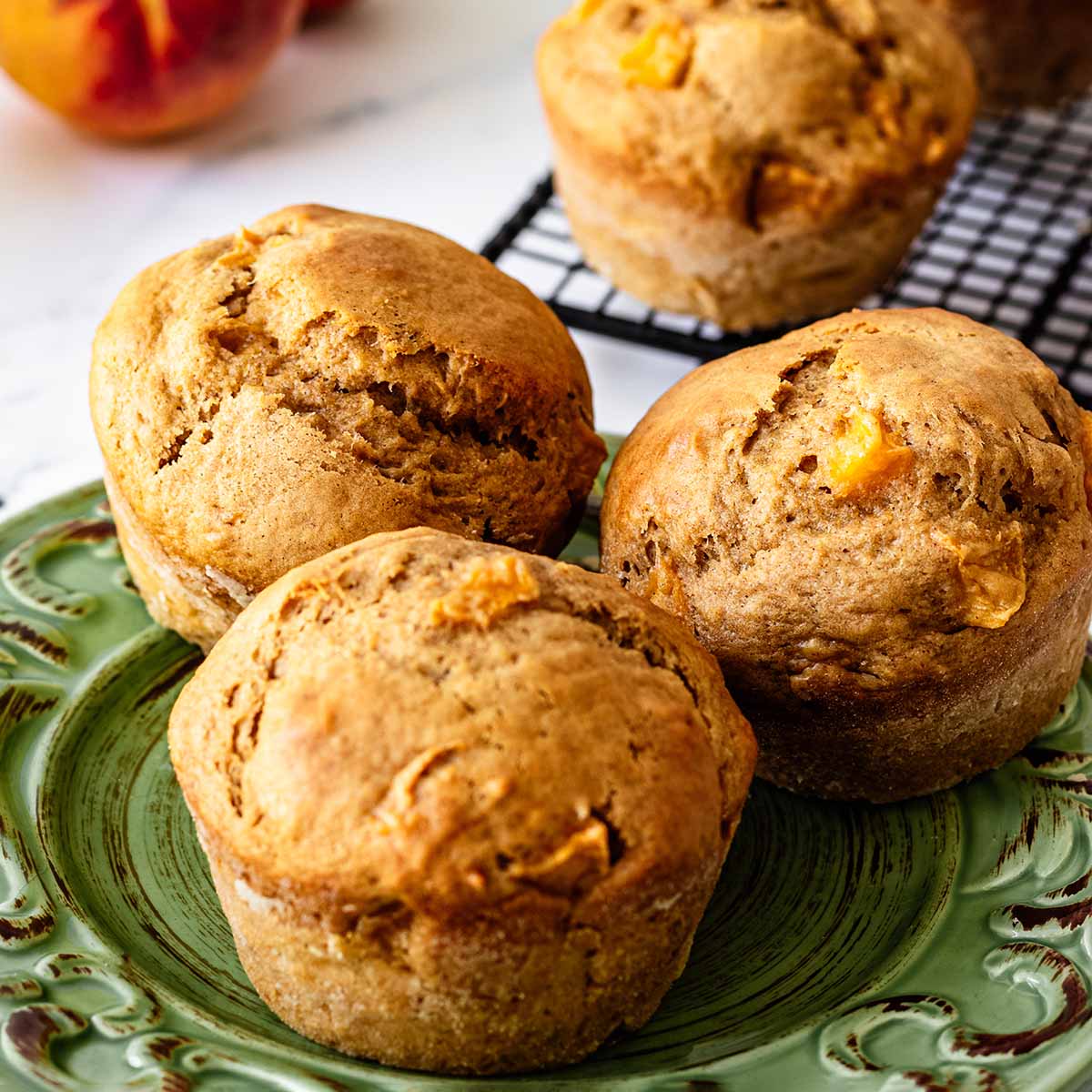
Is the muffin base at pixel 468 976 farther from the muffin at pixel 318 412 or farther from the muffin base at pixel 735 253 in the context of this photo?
the muffin base at pixel 735 253

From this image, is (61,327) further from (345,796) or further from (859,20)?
(345,796)

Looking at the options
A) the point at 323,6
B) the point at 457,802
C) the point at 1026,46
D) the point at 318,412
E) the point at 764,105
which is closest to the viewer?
the point at 457,802

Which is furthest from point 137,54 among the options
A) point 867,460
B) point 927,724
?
point 927,724

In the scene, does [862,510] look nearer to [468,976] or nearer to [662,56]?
[468,976]

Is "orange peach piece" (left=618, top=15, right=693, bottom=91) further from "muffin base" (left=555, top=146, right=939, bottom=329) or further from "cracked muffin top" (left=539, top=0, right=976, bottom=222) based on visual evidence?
"muffin base" (left=555, top=146, right=939, bottom=329)

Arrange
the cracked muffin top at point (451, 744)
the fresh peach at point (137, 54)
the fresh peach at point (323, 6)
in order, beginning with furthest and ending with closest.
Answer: the fresh peach at point (323, 6)
the fresh peach at point (137, 54)
the cracked muffin top at point (451, 744)


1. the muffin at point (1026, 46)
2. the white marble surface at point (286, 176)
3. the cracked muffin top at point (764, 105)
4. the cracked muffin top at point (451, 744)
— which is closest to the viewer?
the cracked muffin top at point (451, 744)

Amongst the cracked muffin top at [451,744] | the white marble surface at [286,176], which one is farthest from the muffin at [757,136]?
the cracked muffin top at [451,744]
